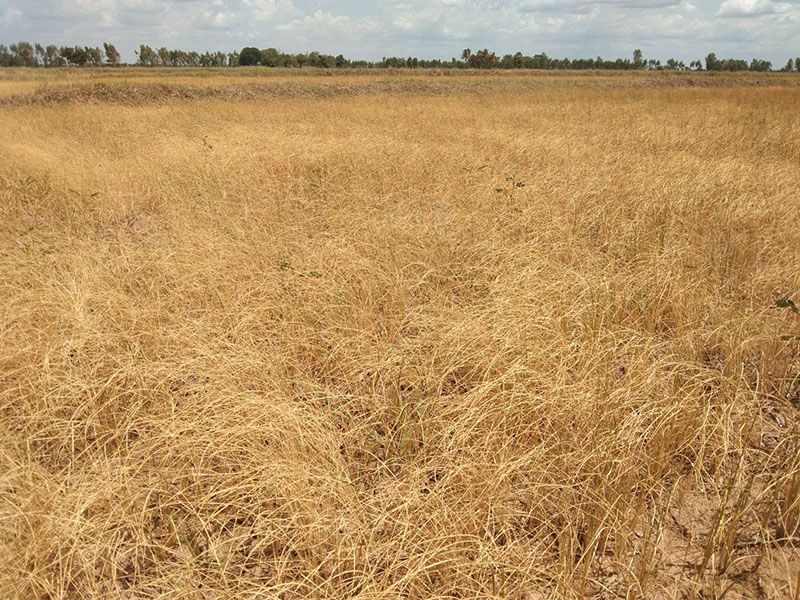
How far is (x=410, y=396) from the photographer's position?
2416 millimetres

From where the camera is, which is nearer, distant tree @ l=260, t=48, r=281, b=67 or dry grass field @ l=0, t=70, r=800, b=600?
dry grass field @ l=0, t=70, r=800, b=600

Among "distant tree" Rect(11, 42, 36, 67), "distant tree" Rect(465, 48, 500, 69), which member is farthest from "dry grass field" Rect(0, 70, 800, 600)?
"distant tree" Rect(11, 42, 36, 67)

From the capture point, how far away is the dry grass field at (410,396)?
5.35 ft

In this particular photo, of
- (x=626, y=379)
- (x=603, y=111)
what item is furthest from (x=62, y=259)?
(x=603, y=111)

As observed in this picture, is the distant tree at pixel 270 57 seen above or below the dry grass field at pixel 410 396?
above

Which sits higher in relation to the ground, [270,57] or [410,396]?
[270,57]

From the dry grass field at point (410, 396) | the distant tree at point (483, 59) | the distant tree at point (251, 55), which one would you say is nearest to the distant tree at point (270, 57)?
the distant tree at point (251, 55)

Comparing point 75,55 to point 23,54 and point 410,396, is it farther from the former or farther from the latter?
point 410,396

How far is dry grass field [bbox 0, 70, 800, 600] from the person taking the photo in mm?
1631

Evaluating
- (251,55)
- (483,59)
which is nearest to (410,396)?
(483,59)

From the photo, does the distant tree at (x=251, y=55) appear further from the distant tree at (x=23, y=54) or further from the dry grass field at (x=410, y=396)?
the dry grass field at (x=410, y=396)

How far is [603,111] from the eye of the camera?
14562 millimetres

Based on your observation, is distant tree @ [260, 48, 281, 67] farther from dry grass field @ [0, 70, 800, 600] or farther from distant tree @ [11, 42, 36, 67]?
dry grass field @ [0, 70, 800, 600]

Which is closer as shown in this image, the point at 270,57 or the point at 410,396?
the point at 410,396
